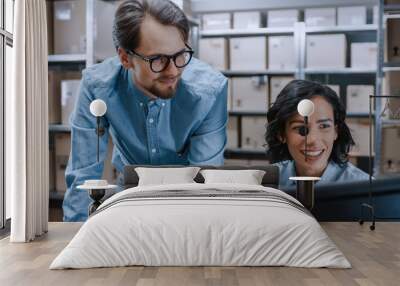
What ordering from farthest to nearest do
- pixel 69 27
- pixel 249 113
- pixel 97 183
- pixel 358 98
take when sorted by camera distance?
1. pixel 69 27
2. pixel 249 113
3. pixel 358 98
4. pixel 97 183

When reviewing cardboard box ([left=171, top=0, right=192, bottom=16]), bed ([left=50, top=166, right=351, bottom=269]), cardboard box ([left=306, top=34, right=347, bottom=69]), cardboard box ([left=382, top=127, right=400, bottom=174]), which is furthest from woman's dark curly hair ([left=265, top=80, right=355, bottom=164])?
bed ([left=50, top=166, right=351, bottom=269])

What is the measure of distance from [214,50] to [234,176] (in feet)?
4.45

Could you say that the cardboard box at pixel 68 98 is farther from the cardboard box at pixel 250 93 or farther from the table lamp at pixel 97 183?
the cardboard box at pixel 250 93

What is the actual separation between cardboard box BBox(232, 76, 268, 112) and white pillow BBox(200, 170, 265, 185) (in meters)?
0.73

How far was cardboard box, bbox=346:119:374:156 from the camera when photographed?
582 centimetres

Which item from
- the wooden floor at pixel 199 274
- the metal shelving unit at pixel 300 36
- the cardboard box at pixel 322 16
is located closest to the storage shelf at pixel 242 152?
the metal shelving unit at pixel 300 36

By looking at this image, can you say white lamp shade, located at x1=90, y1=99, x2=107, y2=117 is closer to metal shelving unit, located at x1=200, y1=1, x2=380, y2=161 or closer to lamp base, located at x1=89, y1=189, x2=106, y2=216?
lamp base, located at x1=89, y1=189, x2=106, y2=216

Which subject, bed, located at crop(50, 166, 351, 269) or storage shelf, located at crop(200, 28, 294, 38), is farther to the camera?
storage shelf, located at crop(200, 28, 294, 38)

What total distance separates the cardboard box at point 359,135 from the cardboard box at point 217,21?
1.55 m

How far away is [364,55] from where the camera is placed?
5.79 m

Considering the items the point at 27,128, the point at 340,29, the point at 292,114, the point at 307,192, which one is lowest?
the point at 307,192

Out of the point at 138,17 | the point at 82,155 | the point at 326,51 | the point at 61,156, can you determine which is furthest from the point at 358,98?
the point at 61,156

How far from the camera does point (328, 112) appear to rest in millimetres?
5852

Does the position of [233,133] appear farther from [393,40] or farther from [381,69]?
[393,40]
